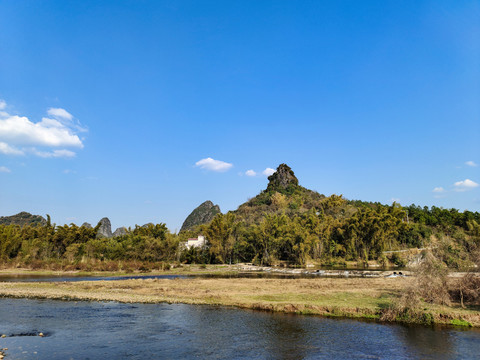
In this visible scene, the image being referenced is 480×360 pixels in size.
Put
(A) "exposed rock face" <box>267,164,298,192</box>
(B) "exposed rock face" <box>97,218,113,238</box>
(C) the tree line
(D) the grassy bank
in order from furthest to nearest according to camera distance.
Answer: (B) "exposed rock face" <box>97,218,113,238</box>
(A) "exposed rock face" <box>267,164,298,192</box>
(C) the tree line
(D) the grassy bank

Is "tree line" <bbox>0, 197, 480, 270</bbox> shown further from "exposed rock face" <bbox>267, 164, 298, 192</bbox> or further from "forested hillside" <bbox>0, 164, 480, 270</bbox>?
"exposed rock face" <bbox>267, 164, 298, 192</bbox>

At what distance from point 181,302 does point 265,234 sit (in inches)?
1630

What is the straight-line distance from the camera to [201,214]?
597 feet

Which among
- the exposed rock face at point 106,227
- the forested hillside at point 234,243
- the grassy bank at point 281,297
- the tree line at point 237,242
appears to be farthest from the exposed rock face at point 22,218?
the grassy bank at point 281,297

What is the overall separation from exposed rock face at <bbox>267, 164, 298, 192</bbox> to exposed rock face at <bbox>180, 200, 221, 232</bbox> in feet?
138

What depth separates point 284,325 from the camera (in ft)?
50.9

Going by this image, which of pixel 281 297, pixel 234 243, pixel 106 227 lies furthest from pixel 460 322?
pixel 106 227

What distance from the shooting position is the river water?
11423 millimetres

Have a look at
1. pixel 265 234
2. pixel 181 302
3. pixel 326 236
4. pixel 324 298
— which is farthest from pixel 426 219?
pixel 181 302

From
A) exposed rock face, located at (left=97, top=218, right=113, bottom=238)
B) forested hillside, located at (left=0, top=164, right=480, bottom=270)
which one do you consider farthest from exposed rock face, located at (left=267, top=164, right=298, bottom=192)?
exposed rock face, located at (left=97, top=218, right=113, bottom=238)

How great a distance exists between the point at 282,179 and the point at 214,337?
13583 cm

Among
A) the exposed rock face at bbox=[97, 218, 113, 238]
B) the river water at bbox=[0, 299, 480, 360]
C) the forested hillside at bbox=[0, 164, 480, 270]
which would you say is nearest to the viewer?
the river water at bbox=[0, 299, 480, 360]

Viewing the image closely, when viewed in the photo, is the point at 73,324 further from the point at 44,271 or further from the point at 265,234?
the point at 265,234

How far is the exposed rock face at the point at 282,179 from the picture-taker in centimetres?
14475
